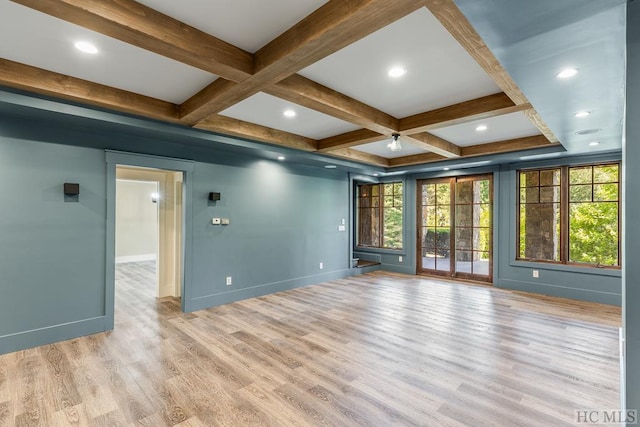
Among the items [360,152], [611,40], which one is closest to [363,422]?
[611,40]

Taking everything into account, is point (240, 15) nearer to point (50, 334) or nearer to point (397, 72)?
point (397, 72)

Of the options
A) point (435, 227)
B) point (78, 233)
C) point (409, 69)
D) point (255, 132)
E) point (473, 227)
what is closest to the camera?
point (409, 69)

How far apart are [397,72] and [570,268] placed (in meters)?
4.85

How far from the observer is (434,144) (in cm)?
480

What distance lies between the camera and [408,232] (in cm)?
735

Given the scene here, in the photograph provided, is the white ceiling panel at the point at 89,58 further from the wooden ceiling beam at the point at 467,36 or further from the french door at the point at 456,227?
the french door at the point at 456,227

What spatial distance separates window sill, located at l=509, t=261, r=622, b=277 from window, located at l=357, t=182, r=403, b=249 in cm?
260

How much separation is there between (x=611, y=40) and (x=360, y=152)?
429 centimetres

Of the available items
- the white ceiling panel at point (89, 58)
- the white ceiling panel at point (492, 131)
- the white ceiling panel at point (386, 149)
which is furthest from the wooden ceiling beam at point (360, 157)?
the white ceiling panel at point (89, 58)

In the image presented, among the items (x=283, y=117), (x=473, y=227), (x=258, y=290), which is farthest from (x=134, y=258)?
(x=473, y=227)

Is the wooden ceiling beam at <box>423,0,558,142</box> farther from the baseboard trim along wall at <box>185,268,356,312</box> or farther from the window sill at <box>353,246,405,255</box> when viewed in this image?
the window sill at <box>353,246,405,255</box>

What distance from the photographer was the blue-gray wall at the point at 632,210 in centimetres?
139

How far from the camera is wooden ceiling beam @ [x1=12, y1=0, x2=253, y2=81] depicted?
1651 mm

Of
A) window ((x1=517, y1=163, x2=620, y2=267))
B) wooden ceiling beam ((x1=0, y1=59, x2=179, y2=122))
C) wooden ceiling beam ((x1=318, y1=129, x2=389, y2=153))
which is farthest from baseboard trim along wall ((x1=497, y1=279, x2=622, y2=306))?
wooden ceiling beam ((x1=0, y1=59, x2=179, y2=122))
